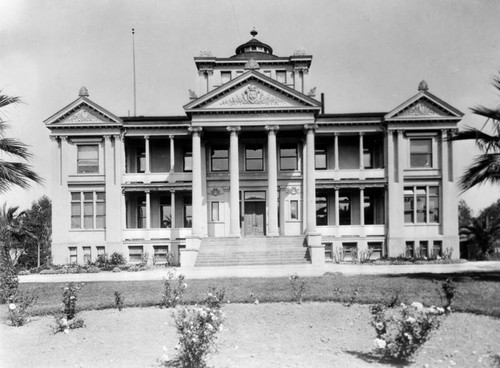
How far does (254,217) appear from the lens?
3484 centimetres

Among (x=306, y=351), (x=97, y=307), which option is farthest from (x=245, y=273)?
(x=306, y=351)

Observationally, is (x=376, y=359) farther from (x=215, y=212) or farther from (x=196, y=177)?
(x=215, y=212)

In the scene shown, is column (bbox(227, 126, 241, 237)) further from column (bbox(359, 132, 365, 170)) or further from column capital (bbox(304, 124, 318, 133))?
column (bbox(359, 132, 365, 170))

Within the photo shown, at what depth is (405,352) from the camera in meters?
8.40

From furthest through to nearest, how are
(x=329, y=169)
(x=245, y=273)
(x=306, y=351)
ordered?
(x=329, y=169) < (x=245, y=273) < (x=306, y=351)

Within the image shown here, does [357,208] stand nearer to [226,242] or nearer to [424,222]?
[424,222]

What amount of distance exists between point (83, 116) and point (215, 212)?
11.3 meters

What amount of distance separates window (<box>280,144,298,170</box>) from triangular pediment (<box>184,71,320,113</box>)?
4.59 metres

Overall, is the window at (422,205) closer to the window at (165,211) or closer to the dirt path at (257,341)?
the window at (165,211)

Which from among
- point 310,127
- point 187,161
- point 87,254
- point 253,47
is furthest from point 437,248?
point 87,254

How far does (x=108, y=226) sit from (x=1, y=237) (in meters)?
20.9

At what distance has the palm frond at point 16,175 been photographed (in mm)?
12117

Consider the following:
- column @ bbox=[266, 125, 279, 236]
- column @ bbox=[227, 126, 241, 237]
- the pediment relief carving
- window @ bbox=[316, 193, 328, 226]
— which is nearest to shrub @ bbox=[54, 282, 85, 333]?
column @ bbox=[227, 126, 241, 237]

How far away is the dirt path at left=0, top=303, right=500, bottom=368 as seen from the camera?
8719 mm
